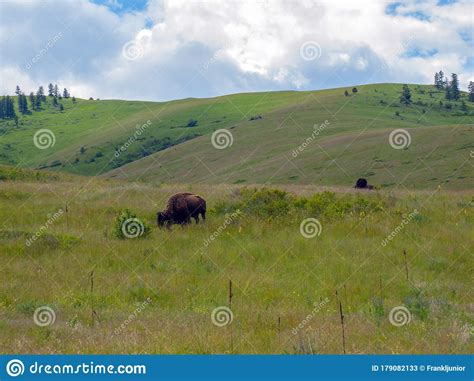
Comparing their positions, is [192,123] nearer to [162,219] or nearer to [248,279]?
[162,219]

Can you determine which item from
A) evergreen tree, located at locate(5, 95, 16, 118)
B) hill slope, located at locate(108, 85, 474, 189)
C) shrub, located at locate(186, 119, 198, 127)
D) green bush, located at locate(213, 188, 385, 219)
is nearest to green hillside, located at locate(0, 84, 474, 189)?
hill slope, located at locate(108, 85, 474, 189)

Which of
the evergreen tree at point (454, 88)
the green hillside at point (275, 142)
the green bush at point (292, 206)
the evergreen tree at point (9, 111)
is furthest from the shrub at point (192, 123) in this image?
the green bush at point (292, 206)

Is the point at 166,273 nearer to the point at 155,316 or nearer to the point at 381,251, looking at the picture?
the point at 155,316

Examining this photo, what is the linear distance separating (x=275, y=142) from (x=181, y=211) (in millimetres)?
67615

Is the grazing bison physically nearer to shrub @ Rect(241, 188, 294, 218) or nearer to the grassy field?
the grassy field

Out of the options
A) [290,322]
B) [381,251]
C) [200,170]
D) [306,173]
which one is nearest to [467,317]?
[290,322]

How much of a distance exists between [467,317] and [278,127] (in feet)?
289

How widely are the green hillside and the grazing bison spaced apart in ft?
29.9

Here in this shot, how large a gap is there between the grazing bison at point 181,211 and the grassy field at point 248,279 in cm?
93

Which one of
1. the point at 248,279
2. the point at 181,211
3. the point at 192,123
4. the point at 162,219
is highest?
the point at 192,123

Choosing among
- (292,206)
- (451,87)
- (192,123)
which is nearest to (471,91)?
(451,87)

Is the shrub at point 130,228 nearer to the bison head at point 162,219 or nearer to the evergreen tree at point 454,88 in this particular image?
the bison head at point 162,219

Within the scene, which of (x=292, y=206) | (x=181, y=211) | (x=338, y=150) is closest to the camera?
(x=181, y=211)

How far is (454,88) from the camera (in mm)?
139375
